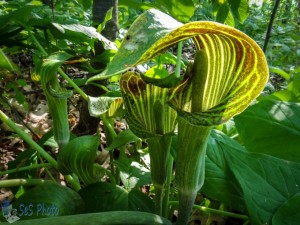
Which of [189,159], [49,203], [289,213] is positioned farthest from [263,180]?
[49,203]

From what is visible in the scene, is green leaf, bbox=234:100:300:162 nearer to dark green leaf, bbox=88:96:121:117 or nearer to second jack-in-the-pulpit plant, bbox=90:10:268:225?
second jack-in-the-pulpit plant, bbox=90:10:268:225

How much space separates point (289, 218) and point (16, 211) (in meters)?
0.61

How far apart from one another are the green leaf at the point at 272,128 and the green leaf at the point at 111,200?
0.31 meters

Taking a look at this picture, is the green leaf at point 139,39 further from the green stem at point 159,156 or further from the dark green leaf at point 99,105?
the dark green leaf at point 99,105

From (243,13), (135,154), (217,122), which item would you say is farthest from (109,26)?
(217,122)

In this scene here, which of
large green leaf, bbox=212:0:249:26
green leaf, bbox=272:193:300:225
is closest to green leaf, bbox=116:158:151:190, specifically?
green leaf, bbox=272:193:300:225

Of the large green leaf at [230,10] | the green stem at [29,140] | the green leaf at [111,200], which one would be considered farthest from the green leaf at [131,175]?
the large green leaf at [230,10]

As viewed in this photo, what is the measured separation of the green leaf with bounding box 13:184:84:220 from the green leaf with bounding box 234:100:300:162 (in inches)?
17.7

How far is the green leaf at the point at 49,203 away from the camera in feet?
2.73

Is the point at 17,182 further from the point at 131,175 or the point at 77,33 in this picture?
the point at 77,33

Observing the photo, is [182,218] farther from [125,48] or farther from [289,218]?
[125,48]

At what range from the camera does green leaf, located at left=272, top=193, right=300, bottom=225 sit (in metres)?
0.76

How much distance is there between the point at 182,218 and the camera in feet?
2.48

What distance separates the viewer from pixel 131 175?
1046mm
